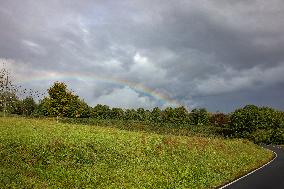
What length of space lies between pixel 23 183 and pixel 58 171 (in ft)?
13.3

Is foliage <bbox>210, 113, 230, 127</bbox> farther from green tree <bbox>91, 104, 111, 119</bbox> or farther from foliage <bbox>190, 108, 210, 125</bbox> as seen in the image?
green tree <bbox>91, 104, 111, 119</bbox>

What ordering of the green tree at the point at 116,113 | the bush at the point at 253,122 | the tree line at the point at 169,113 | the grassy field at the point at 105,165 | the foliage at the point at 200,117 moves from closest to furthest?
1. the grassy field at the point at 105,165
2. the tree line at the point at 169,113
3. the bush at the point at 253,122
4. the foliage at the point at 200,117
5. the green tree at the point at 116,113

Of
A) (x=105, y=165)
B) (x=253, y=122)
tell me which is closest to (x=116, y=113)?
(x=253, y=122)

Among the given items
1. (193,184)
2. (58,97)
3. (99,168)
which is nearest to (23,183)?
(99,168)

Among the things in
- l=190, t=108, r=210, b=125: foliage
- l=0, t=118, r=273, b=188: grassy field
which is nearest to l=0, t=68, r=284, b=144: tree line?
l=190, t=108, r=210, b=125: foliage

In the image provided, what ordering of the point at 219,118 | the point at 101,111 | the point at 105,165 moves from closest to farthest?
the point at 105,165, the point at 219,118, the point at 101,111

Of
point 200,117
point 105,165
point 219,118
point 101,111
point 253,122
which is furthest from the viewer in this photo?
point 101,111

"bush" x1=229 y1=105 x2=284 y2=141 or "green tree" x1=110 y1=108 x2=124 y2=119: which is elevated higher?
"green tree" x1=110 y1=108 x2=124 y2=119

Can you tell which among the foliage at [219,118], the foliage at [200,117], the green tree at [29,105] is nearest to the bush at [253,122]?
the foliage at [200,117]

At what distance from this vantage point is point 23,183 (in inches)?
722

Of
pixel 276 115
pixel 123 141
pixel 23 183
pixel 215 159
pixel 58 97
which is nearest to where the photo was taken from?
pixel 23 183

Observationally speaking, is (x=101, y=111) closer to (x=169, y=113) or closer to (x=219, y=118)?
(x=169, y=113)

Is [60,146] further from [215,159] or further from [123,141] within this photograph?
[215,159]

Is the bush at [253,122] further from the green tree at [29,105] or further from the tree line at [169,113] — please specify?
the green tree at [29,105]
